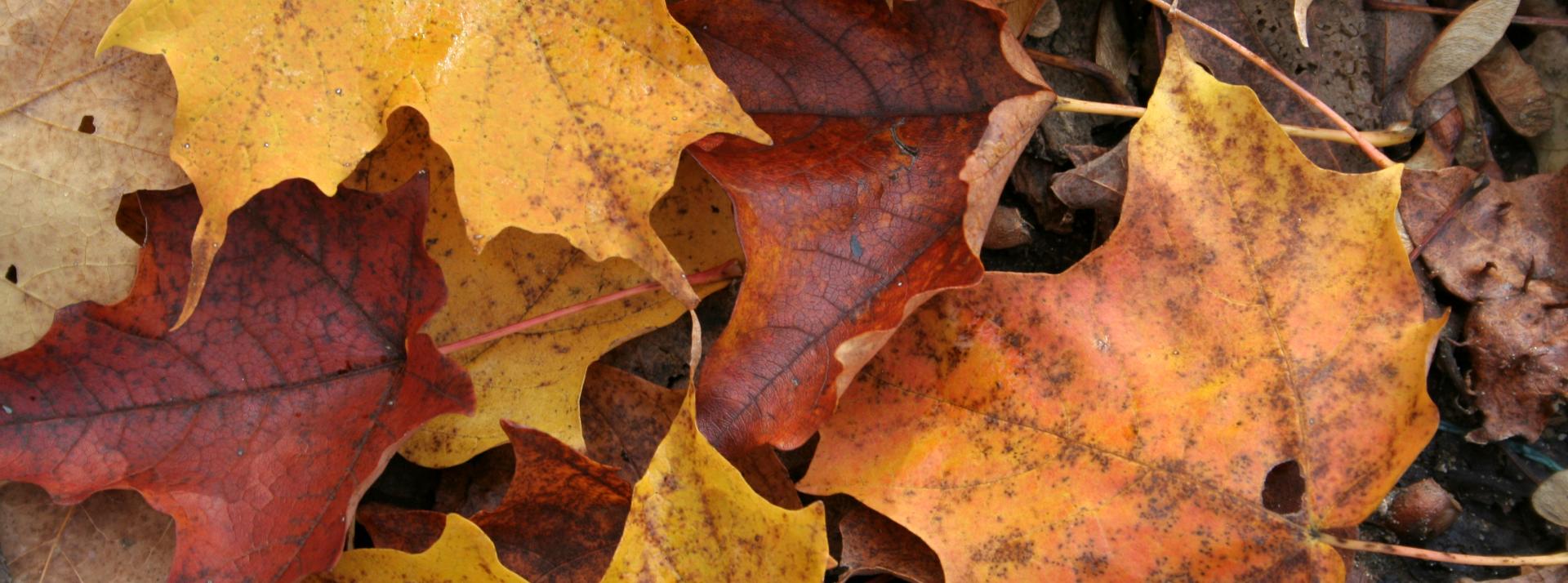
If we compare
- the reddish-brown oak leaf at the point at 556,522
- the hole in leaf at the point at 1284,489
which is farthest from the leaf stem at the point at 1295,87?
the reddish-brown oak leaf at the point at 556,522

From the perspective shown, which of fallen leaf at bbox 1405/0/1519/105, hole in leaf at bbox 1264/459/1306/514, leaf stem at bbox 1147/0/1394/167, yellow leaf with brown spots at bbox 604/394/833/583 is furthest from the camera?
fallen leaf at bbox 1405/0/1519/105

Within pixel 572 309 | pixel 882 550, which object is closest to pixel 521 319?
pixel 572 309

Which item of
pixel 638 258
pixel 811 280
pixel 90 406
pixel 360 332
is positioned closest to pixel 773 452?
pixel 811 280

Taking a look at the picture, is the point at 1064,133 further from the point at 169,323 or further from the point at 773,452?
the point at 169,323

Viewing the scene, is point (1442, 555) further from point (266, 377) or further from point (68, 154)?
point (68, 154)

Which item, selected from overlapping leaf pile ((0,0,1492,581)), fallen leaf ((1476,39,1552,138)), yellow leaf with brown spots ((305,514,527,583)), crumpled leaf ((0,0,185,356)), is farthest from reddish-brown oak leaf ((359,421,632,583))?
fallen leaf ((1476,39,1552,138))

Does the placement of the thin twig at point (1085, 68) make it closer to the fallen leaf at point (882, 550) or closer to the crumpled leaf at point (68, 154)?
the fallen leaf at point (882, 550)

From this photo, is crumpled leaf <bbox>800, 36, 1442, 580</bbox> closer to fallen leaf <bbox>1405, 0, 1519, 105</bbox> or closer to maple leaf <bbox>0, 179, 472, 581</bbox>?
fallen leaf <bbox>1405, 0, 1519, 105</bbox>
